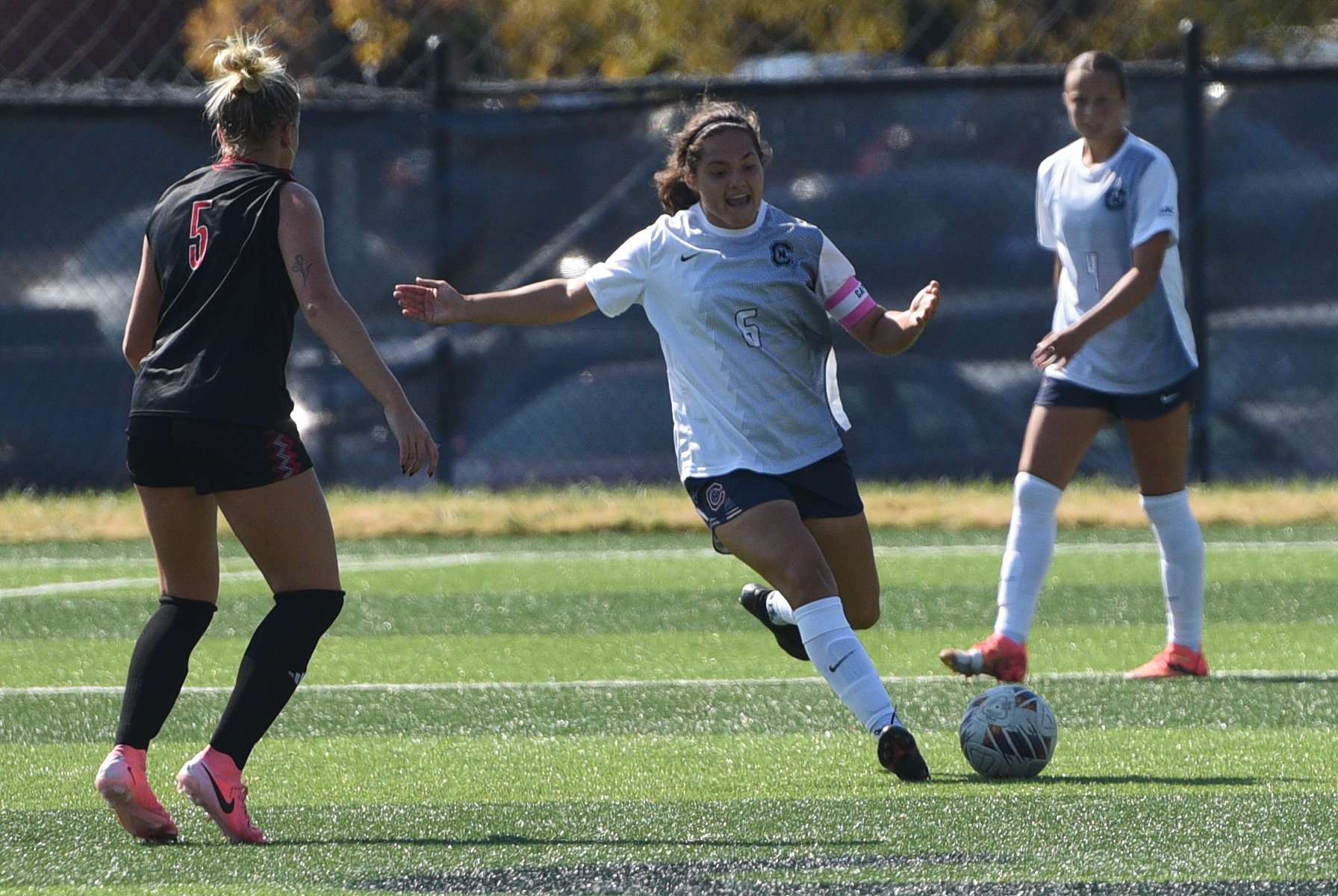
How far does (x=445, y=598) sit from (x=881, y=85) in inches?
186

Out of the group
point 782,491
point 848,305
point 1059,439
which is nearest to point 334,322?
point 782,491

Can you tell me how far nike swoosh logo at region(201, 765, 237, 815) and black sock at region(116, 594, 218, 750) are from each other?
0.71 feet

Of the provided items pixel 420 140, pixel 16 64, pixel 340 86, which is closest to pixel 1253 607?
pixel 420 140

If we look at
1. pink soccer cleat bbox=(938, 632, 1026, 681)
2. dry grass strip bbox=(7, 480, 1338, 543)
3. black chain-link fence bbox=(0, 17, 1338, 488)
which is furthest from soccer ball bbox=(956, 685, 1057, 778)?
black chain-link fence bbox=(0, 17, 1338, 488)

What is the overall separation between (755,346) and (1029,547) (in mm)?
1736

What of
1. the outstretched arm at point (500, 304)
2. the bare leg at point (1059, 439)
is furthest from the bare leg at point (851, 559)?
the bare leg at point (1059, 439)

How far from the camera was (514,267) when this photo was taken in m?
11.8

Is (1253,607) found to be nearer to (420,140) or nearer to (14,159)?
(420,140)

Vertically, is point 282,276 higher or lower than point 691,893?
higher

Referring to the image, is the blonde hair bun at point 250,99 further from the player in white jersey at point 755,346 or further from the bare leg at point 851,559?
the bare leg at point 851,559

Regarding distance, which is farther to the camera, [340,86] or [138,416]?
[340,86]

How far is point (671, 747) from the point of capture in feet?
17.6

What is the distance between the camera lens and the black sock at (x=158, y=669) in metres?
4.35

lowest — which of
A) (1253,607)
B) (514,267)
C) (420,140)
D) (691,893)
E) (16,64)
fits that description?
(1253,607)
